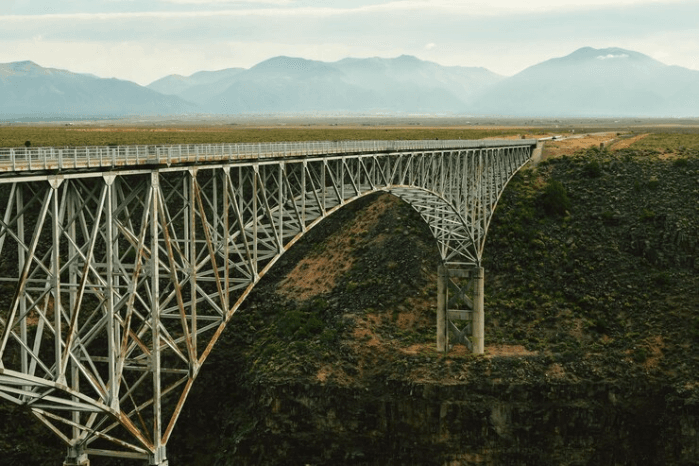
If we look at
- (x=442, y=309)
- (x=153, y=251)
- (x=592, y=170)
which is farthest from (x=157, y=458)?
(x=592, y=170)

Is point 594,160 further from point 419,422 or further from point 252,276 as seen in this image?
point 252,276

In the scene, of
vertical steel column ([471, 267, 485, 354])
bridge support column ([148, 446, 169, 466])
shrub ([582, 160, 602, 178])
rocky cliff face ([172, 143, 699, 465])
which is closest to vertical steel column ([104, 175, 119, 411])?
bridge support column ([148, 446, 169, 466])

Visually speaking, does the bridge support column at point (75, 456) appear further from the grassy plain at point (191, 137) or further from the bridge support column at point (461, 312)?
the grassy plain at point (191, 137)

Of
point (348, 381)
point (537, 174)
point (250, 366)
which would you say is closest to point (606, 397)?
point (348, 381)

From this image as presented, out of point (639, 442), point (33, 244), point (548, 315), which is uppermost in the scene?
point (33, 244)

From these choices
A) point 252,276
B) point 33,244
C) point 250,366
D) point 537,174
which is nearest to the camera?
point 33,244

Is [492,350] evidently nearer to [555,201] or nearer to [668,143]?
[555,201]

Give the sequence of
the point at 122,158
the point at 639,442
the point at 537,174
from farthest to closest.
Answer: the point at 537,174 → the point at 639,442 → the point at 122,158
